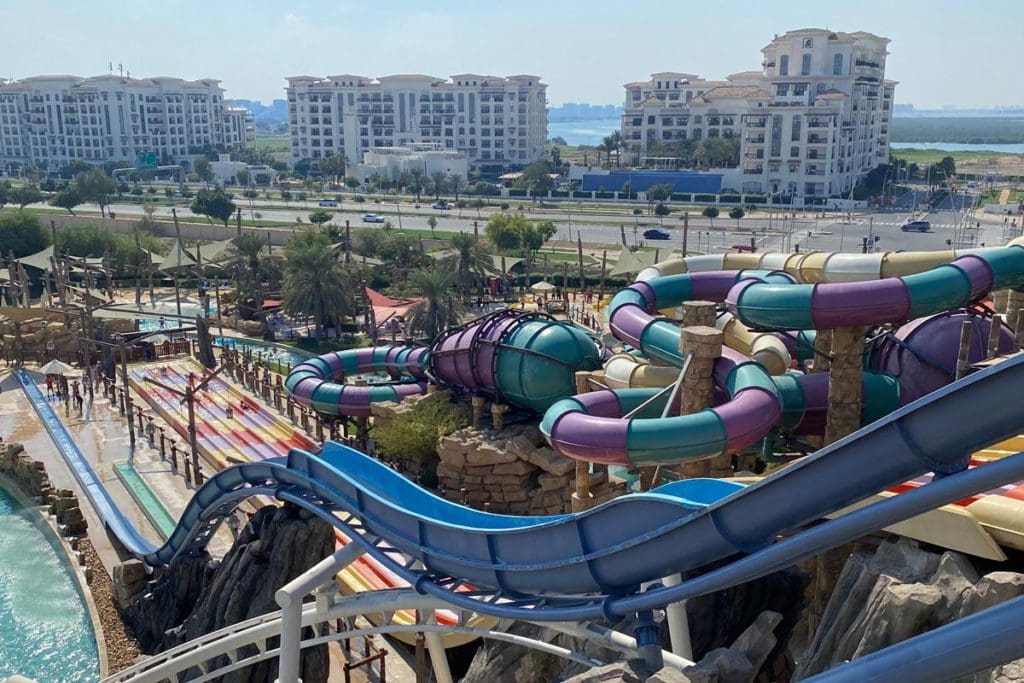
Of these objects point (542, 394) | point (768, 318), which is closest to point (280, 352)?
point (542, 394)

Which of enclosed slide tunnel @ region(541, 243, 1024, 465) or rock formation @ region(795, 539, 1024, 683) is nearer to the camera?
rock formation @ region(795, 539, 1024, 683)

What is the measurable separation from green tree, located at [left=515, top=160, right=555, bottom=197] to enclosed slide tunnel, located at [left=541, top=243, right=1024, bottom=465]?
81.1 meters

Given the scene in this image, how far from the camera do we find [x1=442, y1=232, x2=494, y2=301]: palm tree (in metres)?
45.5

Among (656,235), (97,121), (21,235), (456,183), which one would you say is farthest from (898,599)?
(97,121)

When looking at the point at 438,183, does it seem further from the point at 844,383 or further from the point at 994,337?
the point at 844,383

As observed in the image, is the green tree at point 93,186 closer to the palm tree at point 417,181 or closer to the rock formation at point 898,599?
the palm tree at point 417,181

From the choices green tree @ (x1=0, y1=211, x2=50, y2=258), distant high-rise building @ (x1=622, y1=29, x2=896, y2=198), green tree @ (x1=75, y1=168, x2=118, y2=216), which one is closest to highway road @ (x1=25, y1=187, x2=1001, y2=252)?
green tree @ (x1=75, y1=168, x2=118, y2=216)

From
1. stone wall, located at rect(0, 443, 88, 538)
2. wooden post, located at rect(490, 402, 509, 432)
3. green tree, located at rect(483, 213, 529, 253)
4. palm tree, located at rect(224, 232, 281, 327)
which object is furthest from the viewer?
green tree, located at rect(483, 213, 529, 253)

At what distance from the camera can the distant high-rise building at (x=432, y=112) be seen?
400ft

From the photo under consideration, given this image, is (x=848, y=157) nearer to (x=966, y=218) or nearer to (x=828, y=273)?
(x=966, y=218)

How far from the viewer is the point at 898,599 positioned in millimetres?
9211

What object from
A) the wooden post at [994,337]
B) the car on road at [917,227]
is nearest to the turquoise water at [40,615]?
the wooden post at [994,337]

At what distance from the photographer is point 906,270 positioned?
1770 cm

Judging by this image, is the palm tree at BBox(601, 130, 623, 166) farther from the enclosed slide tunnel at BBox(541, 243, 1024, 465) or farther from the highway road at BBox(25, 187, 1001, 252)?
the enclosed slide tunnel at BBox(541, 243, 1024, 465)
